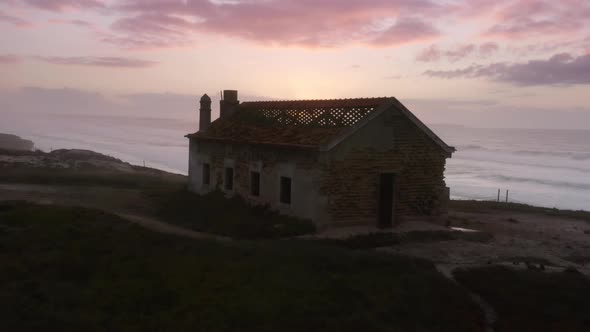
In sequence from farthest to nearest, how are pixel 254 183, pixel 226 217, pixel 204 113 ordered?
pixel 204 113 → pixel 254 183 → pixel 226 217

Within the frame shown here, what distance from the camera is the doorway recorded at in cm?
2050

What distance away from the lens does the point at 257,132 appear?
915 inches

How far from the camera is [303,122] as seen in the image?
72.7ft

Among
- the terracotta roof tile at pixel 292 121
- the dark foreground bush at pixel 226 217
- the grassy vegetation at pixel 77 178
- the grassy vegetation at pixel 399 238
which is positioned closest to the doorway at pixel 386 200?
the grassy vegetation at pixel 399 238

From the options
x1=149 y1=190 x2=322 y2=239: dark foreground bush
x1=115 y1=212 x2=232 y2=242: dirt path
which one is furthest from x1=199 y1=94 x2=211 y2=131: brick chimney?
x1=115 y1=212 x2=232 y2=242: dirt path

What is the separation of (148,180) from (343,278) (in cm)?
2347

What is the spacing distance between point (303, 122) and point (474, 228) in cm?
804

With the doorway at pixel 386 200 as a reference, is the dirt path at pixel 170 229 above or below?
below

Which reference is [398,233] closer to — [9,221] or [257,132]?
[257,132]

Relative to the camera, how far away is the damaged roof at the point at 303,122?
19.8 metres

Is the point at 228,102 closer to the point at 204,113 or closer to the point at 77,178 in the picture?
the point at 204,113

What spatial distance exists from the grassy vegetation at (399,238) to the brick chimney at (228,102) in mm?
11471

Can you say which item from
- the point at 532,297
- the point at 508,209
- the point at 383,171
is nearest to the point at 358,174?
the point at 383,171

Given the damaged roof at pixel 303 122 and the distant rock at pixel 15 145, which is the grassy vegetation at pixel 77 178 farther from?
the distant rock at pixel 15 145
